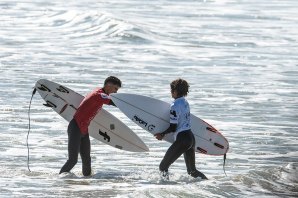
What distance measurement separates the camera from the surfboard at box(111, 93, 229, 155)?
15.4 meters

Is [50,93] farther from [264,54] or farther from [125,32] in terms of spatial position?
[125,32]

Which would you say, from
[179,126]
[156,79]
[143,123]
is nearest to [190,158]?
[179,126]

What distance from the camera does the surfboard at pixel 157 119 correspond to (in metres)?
15.4

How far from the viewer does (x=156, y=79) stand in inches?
1278

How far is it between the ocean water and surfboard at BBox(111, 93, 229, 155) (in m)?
0.58

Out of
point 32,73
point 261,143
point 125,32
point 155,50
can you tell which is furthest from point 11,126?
point 125,32

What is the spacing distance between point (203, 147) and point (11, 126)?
778cm

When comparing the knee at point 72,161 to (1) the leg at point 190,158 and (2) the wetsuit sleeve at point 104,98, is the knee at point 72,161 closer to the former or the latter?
(2) the wetsuit sleeve at point 104,98

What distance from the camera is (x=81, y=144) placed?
584 inches

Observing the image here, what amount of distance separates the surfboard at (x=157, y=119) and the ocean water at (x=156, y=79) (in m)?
0.58

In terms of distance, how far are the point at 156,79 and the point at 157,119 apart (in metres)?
17.1

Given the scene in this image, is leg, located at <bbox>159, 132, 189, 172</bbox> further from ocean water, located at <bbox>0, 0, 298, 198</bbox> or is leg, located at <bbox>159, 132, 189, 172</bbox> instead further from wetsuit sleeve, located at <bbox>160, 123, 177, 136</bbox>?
ocean water, located at <bbox>0, 0, 298, 198</bbox>

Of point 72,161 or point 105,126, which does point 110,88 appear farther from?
point 105,126

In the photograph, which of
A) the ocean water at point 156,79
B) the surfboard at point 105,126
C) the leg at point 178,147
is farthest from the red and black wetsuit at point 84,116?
the surfboard at point 105,126
